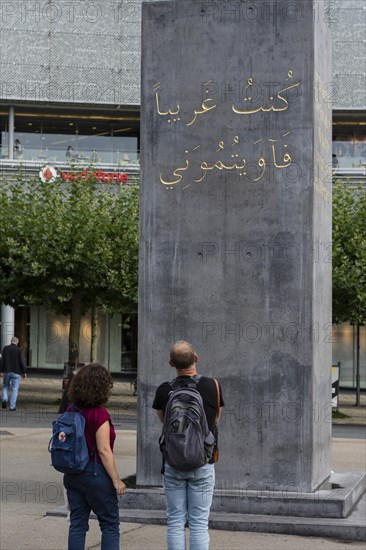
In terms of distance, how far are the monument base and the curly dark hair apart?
309cm

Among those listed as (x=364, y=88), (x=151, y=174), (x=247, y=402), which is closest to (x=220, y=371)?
(x=247, y=402)

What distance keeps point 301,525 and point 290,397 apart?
1292 mm

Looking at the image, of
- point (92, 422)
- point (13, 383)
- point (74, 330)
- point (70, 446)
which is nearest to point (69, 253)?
point (74, 330)

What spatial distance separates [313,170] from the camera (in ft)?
33.0

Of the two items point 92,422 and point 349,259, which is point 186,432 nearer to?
point 92,422

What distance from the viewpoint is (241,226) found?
10148mm

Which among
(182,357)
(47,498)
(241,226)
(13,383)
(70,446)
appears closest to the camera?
(70,446)

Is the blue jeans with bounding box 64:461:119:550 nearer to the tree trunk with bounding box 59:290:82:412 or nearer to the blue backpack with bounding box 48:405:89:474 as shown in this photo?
the blue backpack with bounding box 48:405:89:474

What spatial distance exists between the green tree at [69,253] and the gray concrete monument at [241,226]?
14753 mm

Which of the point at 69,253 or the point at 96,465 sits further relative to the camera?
the point at 69,253

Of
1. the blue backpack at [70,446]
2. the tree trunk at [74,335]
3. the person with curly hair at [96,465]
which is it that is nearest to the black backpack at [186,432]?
the person with curly hair at [96,465]

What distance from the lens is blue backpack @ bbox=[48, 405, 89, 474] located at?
6703mm

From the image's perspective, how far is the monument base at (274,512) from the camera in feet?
30.3

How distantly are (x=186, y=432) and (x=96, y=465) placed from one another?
0.66m
